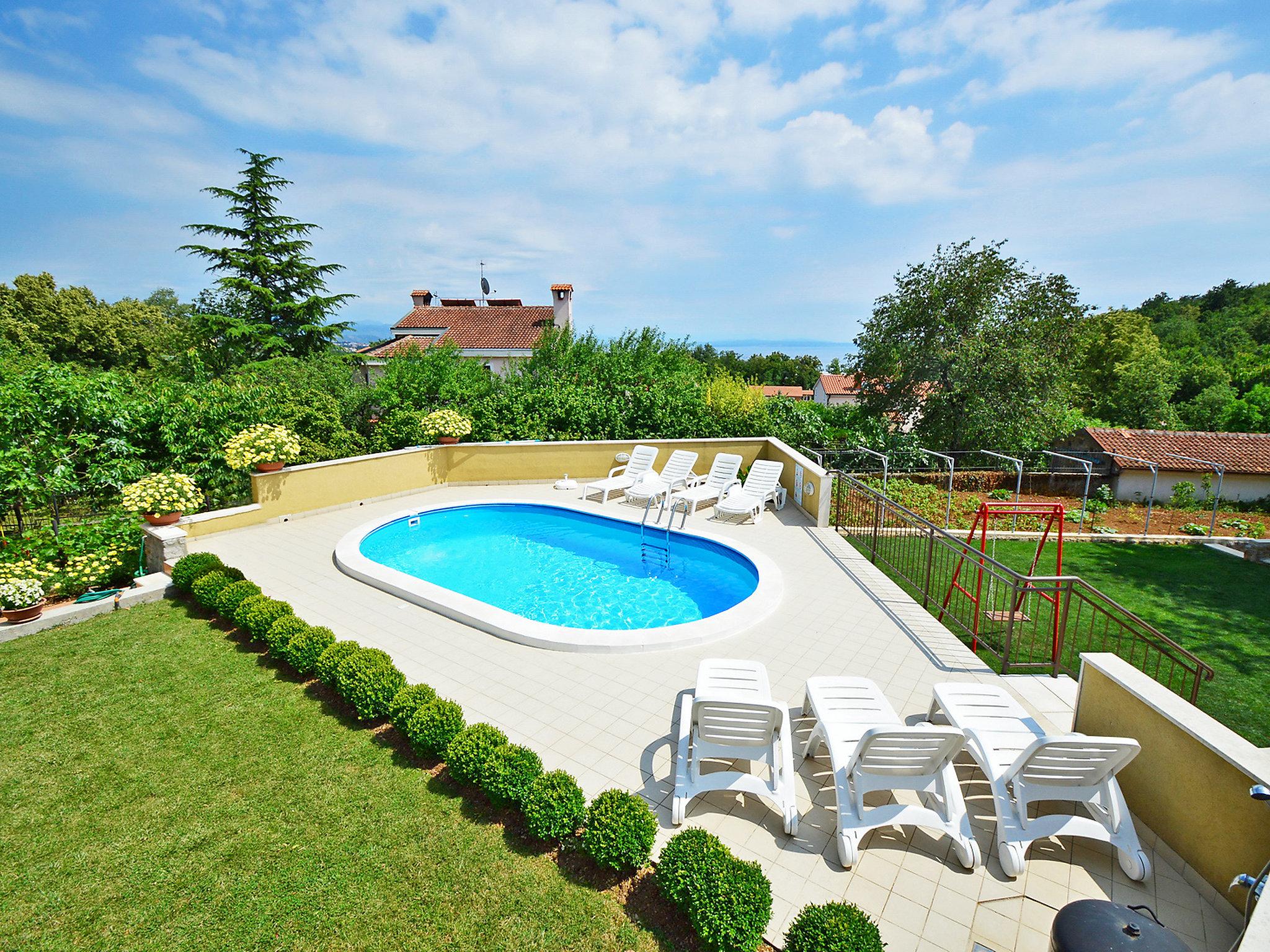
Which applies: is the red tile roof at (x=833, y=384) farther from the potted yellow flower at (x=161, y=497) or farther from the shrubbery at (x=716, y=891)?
the shrubbery at (x=716, y=891)

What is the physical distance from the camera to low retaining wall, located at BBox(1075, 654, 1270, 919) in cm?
277

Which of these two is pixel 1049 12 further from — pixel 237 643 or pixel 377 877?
pixel 237 643

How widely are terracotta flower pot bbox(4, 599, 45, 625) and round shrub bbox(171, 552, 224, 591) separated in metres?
1.21

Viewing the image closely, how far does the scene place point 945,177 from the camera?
14.4 meters

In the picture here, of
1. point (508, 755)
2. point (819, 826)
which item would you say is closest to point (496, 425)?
point (508, 755)

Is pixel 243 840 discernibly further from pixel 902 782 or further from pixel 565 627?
pixel 902 782

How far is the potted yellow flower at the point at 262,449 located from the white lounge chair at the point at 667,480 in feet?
20.2

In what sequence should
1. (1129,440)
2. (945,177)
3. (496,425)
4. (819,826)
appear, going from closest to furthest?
(819,826) < (496,425) < (945,177) < (1129,440)

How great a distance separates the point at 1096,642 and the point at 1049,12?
30.6 ft

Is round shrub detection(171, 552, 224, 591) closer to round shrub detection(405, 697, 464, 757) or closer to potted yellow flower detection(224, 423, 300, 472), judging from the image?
potted yellow flower detection(224, 423, 300, 472)

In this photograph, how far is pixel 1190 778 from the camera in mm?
3092

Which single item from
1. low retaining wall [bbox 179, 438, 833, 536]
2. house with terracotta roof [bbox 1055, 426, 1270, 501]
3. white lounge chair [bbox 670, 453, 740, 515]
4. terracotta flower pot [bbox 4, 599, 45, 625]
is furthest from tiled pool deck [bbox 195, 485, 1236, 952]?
house with terracotta roof [bbox 1055, 426, 1270, 501]

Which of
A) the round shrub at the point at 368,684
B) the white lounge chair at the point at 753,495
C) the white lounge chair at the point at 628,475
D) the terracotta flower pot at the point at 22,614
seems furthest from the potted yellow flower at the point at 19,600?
the white lounge chair at the point at 753,495

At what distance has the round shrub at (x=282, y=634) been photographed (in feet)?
17.4
